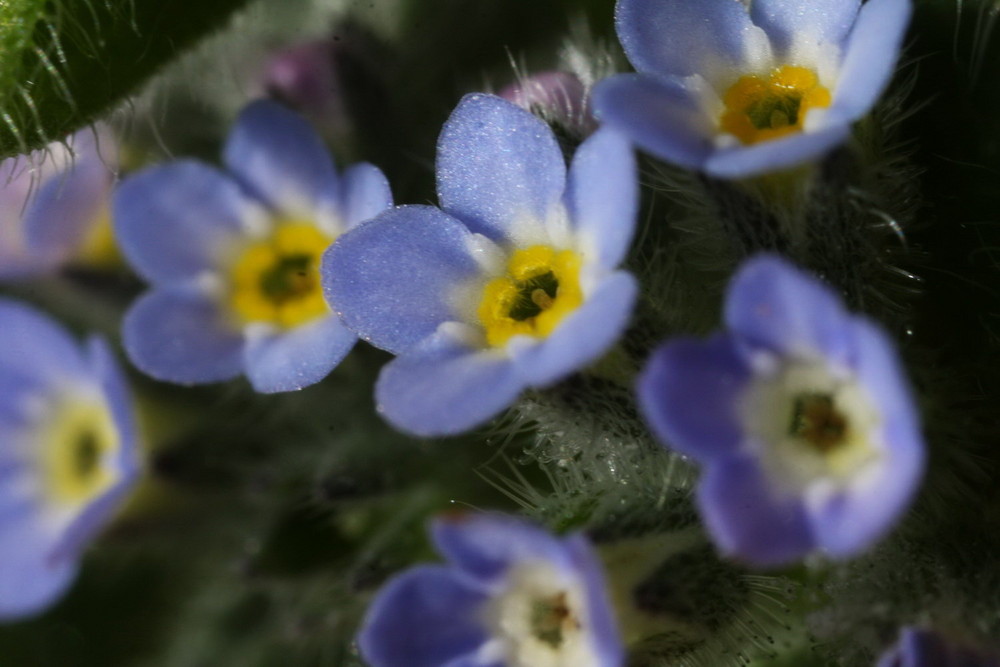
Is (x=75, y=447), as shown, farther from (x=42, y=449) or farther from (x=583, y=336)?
(x=583, y=336)

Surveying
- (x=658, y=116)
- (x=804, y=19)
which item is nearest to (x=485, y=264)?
(x=658, y=116)

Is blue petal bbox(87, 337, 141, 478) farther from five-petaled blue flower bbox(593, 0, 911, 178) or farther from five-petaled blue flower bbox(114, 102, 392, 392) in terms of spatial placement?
five-petaled blue flower bbox(593, 0, 911, 178)

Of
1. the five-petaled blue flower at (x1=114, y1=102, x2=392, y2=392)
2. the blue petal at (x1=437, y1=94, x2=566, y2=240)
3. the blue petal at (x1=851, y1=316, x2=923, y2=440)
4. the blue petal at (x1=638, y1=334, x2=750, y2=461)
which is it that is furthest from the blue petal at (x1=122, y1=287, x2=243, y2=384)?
the blue petal at (x1=851, y1=316, x2=923, y2=440)

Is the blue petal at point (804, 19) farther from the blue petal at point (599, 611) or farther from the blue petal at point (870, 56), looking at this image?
the blue petal at point (599, 611)

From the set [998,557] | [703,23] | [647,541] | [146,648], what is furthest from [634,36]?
[146,648]

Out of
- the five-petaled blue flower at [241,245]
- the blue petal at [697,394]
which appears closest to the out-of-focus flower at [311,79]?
the five-petaled blue flower at [241,245]

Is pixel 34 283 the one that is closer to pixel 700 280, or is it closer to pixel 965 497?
pixel 700 280
